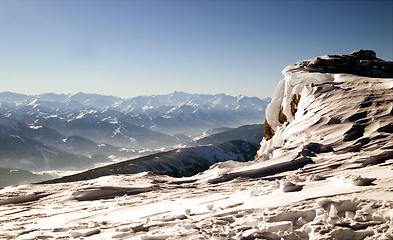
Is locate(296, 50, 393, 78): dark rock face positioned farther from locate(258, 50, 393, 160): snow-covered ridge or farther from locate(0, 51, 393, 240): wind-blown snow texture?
locate(0, 51, 393, 240): wind-blown snow texture

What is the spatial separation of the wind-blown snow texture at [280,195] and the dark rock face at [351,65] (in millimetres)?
6762

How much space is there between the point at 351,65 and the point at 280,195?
2689cm

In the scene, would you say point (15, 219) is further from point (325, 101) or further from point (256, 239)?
point (325, 101)

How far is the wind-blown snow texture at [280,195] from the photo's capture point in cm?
705

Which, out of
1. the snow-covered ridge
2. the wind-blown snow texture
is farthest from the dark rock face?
→ the wind-blown snow texture

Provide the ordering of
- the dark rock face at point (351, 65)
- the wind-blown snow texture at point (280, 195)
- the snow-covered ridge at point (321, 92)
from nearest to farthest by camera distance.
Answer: the wind-blown snow texture at point (280, 195) → the snow-covered ridge at point (321, 92) → the dark rock face at point (351, 65)

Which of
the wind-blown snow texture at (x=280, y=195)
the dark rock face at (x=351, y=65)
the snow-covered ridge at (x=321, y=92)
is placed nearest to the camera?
the wind-blown snow texture at (x=280, y=195)

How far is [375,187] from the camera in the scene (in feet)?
27.6

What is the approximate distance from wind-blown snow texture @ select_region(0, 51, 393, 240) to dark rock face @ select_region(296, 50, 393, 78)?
676 centimetres

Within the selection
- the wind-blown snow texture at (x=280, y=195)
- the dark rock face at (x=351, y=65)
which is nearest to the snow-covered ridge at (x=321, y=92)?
the dark rock face at (x=351, y=65)

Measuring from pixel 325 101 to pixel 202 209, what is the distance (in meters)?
15.6

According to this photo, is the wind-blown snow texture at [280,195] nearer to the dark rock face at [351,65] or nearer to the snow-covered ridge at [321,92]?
the snow-covered ridge at [321,92]

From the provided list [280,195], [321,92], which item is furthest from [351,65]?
[280,195]

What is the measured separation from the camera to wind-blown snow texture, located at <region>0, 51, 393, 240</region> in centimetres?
705
